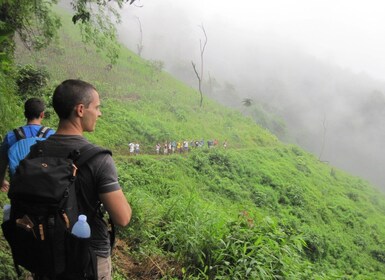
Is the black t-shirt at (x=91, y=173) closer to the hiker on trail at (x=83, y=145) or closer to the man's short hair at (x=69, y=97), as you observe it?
the hiker on trail at (x=83, y=145)

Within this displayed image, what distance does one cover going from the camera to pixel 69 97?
6.08 feet

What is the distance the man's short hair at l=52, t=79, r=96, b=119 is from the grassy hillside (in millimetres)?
1992

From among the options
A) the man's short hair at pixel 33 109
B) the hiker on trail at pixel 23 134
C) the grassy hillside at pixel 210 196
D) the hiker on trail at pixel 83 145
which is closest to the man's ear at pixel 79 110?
the hiker on trail at pixel 83 145

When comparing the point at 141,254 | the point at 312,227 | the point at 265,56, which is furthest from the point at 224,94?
the point at 141,254

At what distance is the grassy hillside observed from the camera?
3.99 meters

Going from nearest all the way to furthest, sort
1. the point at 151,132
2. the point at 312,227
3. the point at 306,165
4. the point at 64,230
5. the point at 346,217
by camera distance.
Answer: the point at 64,230, the point at 312,227, the point at 151,132, the point at 346,217, the point at 306,165

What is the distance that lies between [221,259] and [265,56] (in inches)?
4292

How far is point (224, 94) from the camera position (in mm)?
69062

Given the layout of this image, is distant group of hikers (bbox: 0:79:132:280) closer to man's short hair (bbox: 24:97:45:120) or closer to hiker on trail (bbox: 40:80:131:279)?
hiker on trail (bbox: 40:80:131:279)

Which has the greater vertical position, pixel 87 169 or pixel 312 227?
pixel 87 169

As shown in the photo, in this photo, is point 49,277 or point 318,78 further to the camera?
point 318,78

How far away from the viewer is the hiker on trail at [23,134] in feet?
9.30

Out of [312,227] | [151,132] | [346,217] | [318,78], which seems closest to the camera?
[312,227]

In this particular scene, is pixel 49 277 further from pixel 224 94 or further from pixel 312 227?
pixel 224 94
